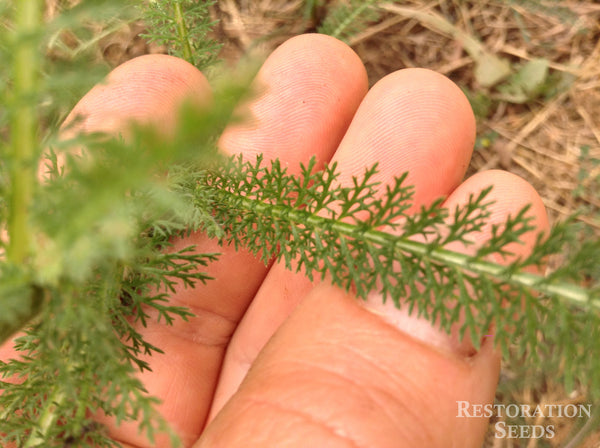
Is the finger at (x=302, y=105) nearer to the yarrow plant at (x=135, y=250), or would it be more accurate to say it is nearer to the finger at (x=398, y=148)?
the finger at (x=398, y=148)

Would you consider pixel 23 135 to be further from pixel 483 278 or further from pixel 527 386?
pixel 527 386

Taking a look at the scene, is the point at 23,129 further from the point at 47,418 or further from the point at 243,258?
the point at 243,258

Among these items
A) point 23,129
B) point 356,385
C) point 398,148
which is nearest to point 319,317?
point 356,385

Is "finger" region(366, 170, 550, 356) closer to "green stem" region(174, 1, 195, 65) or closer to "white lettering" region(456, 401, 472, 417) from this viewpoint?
"white lettering" region(456, 401, 472, 417)

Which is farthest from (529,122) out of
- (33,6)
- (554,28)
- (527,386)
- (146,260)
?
(33,6)

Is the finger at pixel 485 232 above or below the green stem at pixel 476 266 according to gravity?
below

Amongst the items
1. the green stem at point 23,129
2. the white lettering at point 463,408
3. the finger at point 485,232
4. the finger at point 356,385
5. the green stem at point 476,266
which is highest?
the green stem at point 23,129

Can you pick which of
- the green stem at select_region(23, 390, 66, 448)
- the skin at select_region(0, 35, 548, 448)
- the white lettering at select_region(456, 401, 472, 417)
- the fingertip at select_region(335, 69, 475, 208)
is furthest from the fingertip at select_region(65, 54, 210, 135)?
the white lettering at select_region(456, 401, 472, 417)

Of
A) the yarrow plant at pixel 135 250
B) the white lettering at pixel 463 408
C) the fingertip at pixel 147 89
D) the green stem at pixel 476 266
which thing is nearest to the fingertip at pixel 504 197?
the yarrow plant at pixel 135 250
